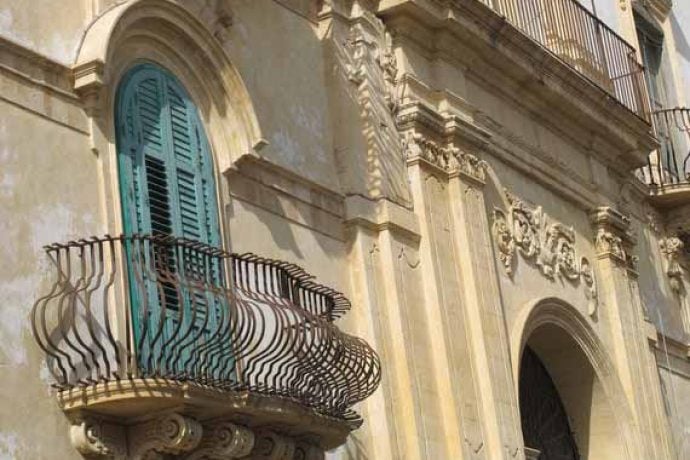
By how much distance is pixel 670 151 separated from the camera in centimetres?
2095

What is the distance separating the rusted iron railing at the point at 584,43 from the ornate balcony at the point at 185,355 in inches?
223

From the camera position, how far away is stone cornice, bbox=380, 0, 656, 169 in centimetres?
1510

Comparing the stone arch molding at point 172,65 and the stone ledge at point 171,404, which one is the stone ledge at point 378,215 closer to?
the stone arch molding at point 172,65

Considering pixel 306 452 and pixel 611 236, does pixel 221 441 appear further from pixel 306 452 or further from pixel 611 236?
pixel 611 236

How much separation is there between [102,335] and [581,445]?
289 inches

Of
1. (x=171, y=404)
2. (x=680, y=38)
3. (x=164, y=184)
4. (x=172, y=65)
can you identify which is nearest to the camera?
Result: (x=171, y=404)

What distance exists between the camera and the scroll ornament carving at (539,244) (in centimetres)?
1562

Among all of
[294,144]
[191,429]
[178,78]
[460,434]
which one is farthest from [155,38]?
[460,434]

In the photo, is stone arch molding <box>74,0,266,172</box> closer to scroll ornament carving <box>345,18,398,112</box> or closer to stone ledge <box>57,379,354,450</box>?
stone ledge <box>57,379,354,450</box>

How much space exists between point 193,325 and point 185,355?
720mm

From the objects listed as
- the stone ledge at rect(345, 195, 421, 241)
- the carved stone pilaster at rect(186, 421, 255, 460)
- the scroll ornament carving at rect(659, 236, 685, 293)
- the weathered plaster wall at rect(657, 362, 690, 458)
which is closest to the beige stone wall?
the carved stone pilaster at rect(186, 421, 255, 460)

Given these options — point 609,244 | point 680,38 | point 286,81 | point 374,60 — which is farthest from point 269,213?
point 680,38

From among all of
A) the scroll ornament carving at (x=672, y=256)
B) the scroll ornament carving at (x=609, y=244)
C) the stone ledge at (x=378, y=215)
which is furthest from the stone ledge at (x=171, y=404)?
the scroll ornament carving at (x=672, y=256)

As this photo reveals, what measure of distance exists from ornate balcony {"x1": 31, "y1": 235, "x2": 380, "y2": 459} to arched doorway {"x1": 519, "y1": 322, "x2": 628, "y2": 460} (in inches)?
190
